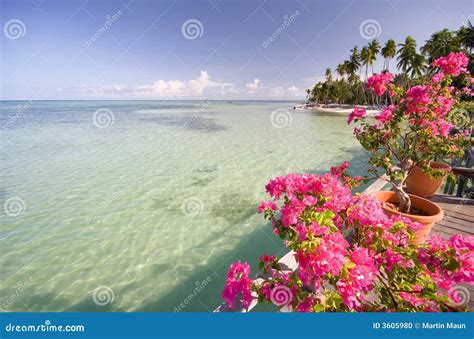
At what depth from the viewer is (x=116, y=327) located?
2.08 meters

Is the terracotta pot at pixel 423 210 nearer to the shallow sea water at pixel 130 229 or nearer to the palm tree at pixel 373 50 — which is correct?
the shallow sea water at pixel 130 229

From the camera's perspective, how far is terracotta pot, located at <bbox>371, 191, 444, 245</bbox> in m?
3.27

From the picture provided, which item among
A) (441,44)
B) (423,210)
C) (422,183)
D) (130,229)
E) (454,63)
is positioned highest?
(441,44)

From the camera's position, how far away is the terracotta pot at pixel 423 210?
10.7 feet

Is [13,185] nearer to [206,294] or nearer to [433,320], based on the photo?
[206,294]

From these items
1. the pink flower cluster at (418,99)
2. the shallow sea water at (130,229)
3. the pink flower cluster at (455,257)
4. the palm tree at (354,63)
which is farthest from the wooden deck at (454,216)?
the palm tree at (354,63)

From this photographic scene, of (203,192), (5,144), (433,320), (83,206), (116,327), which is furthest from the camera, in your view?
(5,144)

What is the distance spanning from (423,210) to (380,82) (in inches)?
93.4

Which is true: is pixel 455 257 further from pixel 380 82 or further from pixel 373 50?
pixel 373 50

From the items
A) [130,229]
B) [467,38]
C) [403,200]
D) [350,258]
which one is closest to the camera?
[350,258]

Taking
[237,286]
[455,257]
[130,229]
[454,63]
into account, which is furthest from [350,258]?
[130,229]

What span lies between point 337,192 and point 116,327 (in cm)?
243

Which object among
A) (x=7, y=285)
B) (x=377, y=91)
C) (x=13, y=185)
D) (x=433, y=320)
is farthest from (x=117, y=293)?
(x=13, y=185)

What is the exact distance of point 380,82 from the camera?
3.68 meters
